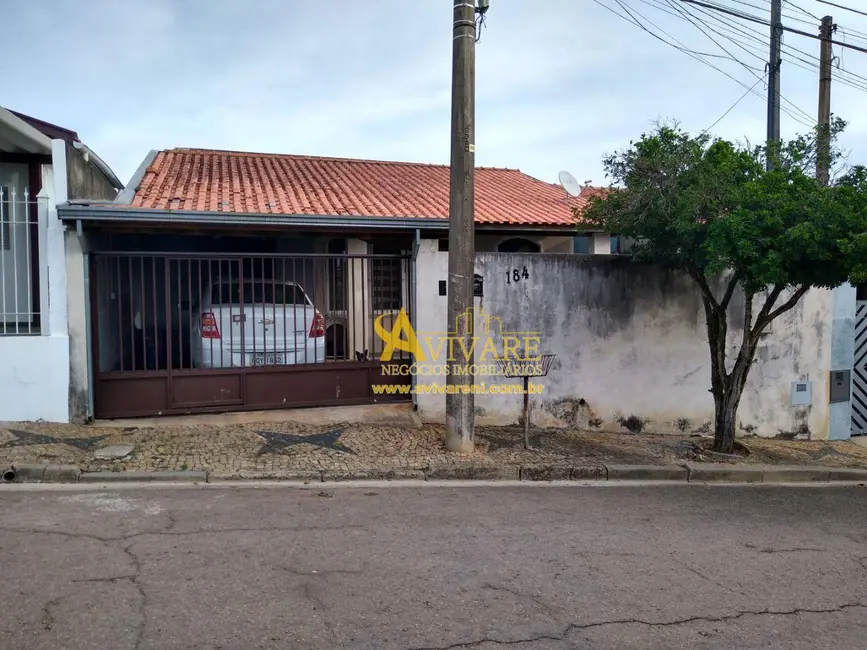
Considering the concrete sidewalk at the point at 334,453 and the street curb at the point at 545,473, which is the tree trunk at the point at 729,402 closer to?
the concrete sidewalk at the point at 334,453

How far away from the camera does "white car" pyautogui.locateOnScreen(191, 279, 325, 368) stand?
8.12m

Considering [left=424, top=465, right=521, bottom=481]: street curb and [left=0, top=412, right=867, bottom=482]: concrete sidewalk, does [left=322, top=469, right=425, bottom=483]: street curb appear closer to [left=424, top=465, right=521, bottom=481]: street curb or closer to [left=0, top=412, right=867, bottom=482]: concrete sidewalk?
[left=0, top=412, right=867, bottom=482]: concrete sidewalk

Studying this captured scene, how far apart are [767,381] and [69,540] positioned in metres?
9.53

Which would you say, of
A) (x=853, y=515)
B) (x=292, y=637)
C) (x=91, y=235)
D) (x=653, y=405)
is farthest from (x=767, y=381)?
(x=91, y=235)

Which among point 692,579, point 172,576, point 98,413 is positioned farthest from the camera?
point 98,413

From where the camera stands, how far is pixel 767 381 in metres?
9.96

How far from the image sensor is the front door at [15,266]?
748cm

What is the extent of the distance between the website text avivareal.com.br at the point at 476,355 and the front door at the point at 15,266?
4.27 m

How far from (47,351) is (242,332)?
2.16 meters

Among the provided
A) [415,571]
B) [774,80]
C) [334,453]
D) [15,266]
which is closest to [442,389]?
[334,453]

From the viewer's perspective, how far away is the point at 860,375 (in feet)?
35.2

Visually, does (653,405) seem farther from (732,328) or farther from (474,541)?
(474,541)

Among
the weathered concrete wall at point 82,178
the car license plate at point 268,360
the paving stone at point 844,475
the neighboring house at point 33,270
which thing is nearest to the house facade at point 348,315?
the car license plate at point 268,360

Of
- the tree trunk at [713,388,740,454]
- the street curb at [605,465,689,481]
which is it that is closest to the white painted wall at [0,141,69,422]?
the street curb at [605,465,689,481]
